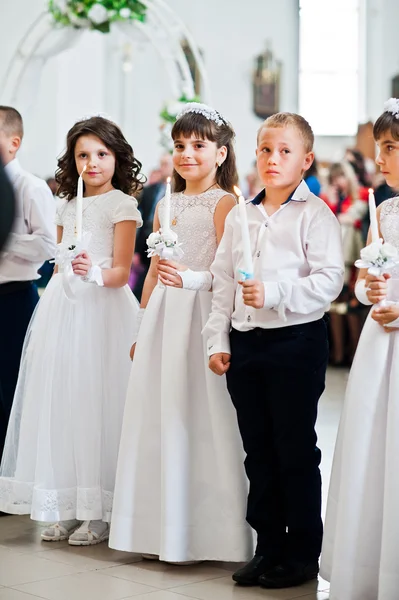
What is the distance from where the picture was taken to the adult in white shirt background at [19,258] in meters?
4.32

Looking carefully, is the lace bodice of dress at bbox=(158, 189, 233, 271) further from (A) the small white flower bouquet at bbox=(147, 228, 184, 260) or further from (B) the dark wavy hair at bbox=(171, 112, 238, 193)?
(A) the small white flower bouquet at bbox=(147, 228, 184, 260)

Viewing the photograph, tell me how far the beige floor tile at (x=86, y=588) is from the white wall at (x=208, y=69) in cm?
937

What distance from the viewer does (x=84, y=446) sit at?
12.4ft


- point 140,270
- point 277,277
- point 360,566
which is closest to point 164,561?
point 360,566

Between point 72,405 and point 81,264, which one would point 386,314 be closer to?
point 81,264

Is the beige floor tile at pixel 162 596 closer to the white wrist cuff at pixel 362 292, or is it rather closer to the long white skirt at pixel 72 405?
the long white skirt at pixel 72 405

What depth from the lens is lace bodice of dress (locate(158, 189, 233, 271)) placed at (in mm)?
3506

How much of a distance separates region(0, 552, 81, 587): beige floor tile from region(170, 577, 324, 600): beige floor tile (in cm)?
44

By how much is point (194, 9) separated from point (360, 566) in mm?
11101

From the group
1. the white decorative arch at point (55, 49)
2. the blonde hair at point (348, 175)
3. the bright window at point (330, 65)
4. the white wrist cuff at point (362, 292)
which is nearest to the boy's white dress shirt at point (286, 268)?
the white wrist cuff at point (362, 292)

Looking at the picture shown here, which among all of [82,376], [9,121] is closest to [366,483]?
[82,376]

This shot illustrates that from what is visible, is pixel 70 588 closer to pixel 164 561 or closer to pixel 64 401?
pixel 164 561

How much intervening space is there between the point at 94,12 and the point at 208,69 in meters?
4.76

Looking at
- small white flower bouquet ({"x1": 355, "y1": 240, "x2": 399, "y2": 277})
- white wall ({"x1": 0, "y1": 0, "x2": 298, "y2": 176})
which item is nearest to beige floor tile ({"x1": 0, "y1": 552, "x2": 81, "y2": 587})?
small white flower bouquet ({"x1": 355, "y1": 240, "x2": 399, "y2": 277})
